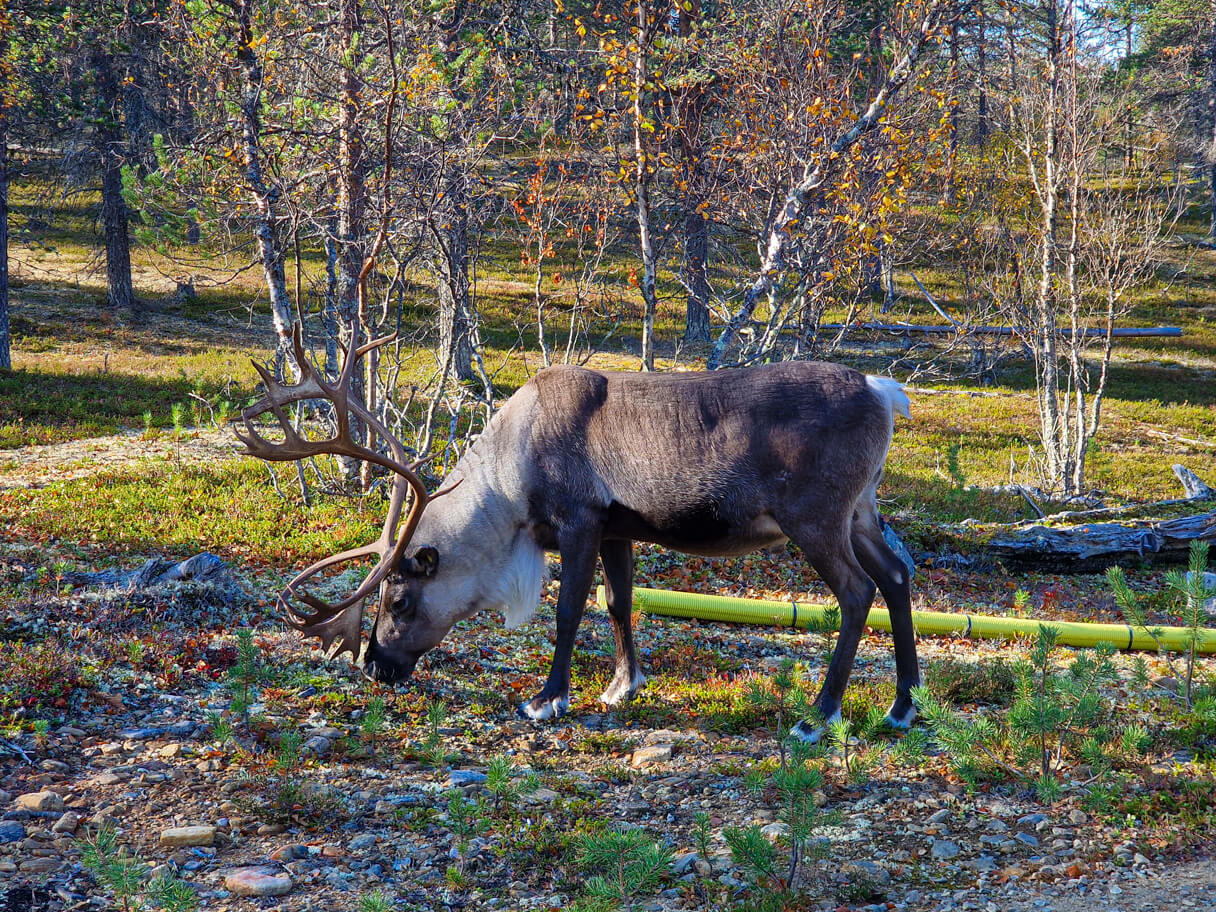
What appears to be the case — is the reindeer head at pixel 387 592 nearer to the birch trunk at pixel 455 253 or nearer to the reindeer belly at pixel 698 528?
the reindeer belly at pixel 698 528

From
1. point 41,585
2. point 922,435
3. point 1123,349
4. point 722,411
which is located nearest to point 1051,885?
point 722,411

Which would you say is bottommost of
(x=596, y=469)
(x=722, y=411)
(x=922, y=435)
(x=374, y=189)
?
(x=922, y=435)

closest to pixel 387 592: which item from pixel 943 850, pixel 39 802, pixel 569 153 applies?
pixel 39 802

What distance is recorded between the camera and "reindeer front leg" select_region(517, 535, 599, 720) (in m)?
5.80

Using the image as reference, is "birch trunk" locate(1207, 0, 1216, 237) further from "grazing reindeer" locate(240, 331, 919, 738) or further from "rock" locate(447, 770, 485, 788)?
"rock" locate(447, 770, 485, 788)

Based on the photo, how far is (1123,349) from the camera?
29953 mm

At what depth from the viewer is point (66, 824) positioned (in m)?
4.35

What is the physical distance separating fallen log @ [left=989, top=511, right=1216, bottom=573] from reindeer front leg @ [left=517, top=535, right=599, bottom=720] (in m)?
5.56

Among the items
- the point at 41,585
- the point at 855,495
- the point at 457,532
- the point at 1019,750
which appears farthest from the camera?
the point at 41,585

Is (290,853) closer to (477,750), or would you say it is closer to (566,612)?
(477,750)

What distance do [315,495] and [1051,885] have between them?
25.3 feet

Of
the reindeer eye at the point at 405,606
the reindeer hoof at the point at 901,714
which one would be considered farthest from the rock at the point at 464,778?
the reindeer hoof at the point at 901,714

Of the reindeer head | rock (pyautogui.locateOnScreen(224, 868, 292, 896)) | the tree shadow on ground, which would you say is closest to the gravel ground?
rock (pyautogui.locateOnScreen(224, 868, 292, 896))

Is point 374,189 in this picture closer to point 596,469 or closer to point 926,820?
point 596,469
